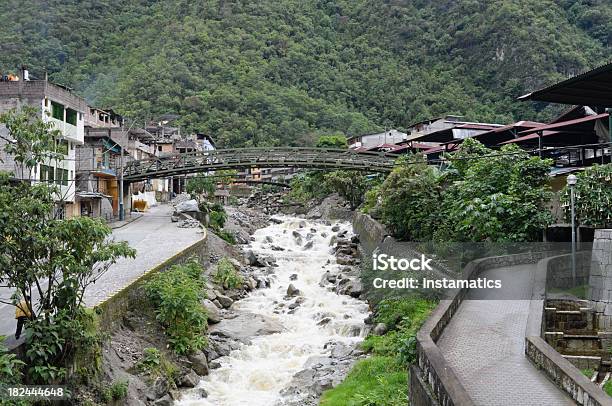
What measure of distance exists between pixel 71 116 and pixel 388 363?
2697cm

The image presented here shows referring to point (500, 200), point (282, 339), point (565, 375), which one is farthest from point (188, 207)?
point (565, 375)

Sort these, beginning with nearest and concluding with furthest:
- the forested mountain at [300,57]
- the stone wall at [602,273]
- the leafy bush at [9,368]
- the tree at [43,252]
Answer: the leafy bush at [9,368] → the tree at [43,252] → the stone wall at [602,273] → the forested mountain at [300,57]

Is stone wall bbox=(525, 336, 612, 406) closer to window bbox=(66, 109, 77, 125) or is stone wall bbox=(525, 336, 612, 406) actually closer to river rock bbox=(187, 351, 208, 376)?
river rock bbox=(187, 351, 208, 376)

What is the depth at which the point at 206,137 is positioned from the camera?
8256 centimetres

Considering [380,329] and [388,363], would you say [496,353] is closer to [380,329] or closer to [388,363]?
[388,363]

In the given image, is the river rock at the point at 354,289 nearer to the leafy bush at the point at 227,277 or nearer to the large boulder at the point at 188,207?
the leafy bush at the point at 227,277

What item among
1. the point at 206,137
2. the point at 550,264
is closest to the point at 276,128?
the point at 206,137

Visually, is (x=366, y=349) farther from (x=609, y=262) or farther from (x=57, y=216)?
(x=57, y=216)

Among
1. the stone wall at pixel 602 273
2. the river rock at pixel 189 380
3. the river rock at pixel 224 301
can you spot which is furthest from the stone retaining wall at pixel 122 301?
the stone wall at pixel 602 273

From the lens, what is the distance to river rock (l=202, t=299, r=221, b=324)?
782 inches

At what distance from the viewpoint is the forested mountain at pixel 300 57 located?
87562 mm

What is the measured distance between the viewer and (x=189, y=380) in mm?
15062

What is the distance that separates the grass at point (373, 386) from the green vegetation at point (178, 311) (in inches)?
190

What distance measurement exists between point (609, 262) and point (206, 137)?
73.2 m
